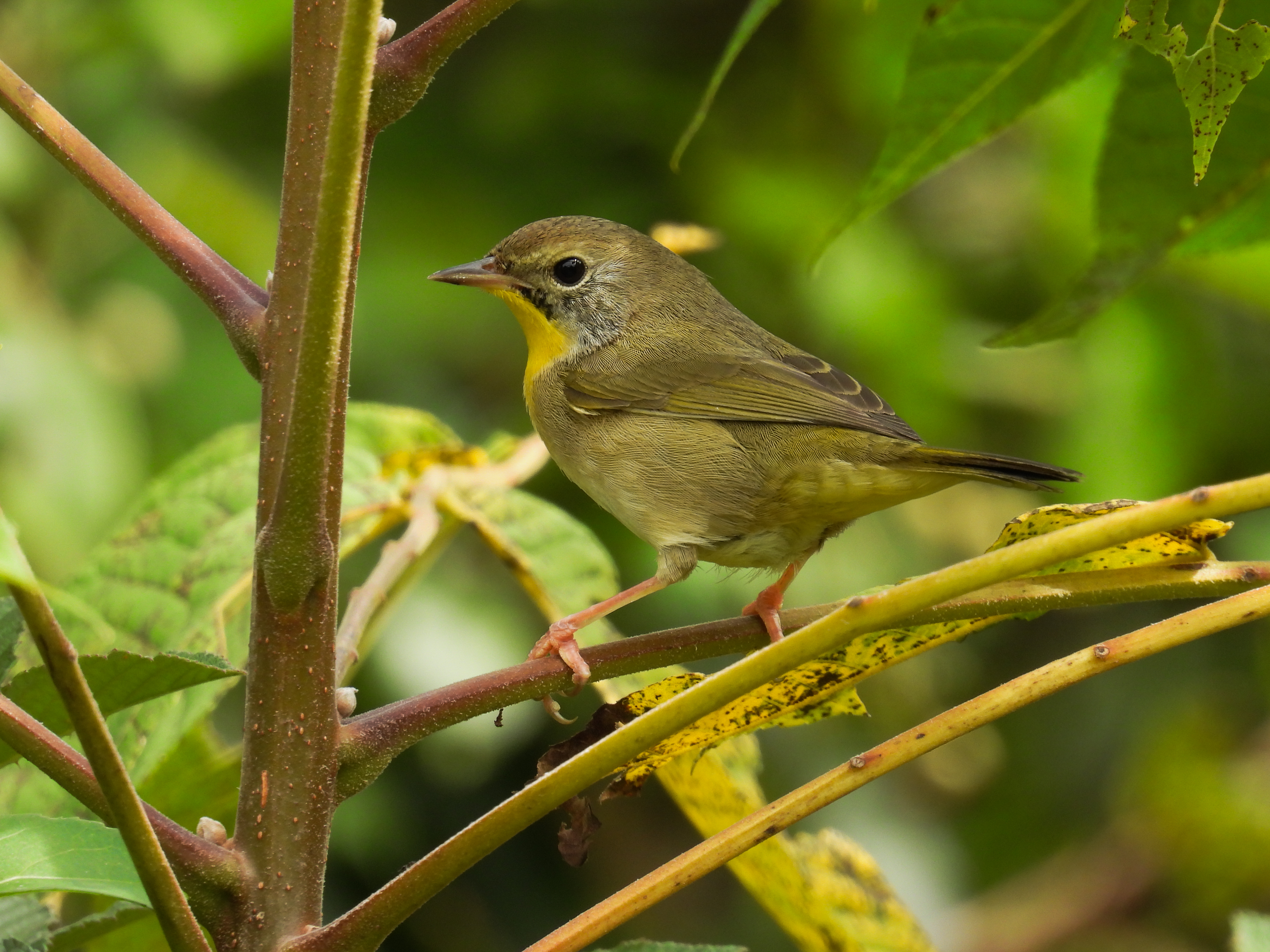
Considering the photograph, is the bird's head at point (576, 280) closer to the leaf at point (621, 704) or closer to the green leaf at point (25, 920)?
the leaf at point (621, 704)

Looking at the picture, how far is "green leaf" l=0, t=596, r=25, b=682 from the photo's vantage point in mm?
1312

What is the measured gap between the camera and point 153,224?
1.48 m

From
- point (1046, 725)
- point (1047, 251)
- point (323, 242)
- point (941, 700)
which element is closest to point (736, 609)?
point (941, 700)

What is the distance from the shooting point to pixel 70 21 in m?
4.74

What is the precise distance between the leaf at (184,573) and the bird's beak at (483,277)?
29.5 inches

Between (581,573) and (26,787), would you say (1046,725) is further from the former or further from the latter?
(26,787)

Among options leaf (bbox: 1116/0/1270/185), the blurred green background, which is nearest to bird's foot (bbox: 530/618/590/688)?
leaf (bbox: 1116/0/1270/185)

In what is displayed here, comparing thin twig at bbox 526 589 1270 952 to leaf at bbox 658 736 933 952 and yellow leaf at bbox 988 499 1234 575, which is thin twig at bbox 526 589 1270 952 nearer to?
yellow leaf at bbox 988 499 1234 575

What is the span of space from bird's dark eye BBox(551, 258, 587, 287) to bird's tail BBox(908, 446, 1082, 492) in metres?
1.17

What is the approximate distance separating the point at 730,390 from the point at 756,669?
2147 mm

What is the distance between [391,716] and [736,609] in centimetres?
308

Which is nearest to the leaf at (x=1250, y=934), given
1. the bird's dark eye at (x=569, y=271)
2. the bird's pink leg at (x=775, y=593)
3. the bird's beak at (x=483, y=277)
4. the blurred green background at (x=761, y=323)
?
the bird's pink leg at (x=775, y=593)

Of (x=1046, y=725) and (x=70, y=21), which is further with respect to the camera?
(x=1046, y=725)

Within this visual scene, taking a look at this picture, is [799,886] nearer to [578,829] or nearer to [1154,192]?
[578,829]
